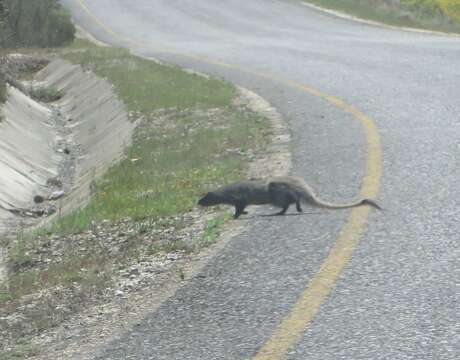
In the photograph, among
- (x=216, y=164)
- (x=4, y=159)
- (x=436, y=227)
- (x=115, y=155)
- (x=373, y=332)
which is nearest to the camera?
(x=373, y=332)

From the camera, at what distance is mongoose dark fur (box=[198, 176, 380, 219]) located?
7820 millimetres

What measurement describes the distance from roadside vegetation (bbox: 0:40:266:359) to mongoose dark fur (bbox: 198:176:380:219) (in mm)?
147

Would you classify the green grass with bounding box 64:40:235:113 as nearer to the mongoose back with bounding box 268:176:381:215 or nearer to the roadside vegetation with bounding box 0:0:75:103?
the roadside vegetation with bounding box 0:0:75:103

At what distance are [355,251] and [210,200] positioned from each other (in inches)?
82.7

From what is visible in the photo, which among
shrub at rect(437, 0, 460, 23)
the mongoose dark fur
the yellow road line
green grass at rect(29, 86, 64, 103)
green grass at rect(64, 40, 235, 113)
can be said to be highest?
the yellow road line

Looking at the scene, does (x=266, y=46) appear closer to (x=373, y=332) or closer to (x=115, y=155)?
(x=115, y=155)

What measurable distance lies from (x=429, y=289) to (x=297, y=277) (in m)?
0.79

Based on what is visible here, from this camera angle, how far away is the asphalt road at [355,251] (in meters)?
5.14

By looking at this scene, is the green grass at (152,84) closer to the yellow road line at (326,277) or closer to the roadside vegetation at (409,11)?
the yellow road line at (326,277)

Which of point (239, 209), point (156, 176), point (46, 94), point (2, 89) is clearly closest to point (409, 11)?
point (46, 94)

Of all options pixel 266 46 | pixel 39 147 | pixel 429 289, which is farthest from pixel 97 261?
pixel 266 46

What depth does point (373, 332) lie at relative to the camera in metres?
5.10

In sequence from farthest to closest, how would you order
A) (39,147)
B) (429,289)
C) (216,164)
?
(39,147)
(216,164)
(429,289)

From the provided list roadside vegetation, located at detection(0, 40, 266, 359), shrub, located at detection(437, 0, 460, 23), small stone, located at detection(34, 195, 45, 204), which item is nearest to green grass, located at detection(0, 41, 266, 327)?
roadside vegetation, located at detection(0, 40, 266, 359)
